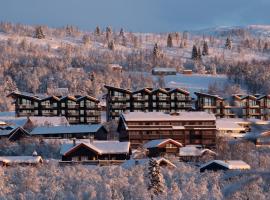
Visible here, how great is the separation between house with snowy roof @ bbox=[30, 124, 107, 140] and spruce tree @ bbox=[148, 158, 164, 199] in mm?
19037

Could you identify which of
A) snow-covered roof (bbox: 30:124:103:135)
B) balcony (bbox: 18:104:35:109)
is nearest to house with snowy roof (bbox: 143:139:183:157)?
snow-covered roof (bbox: 30:124:103:135)

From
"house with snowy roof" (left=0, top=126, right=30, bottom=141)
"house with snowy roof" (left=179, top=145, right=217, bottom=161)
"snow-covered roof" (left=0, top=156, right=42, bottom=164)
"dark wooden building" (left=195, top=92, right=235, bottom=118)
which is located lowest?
"house with snowy roof" (left=179, top=145, right=217, bottom=161)

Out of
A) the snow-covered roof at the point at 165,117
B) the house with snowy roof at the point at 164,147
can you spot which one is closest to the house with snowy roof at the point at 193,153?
the house with snowy roof at the point at 164,147

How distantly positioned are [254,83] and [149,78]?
15.9 m

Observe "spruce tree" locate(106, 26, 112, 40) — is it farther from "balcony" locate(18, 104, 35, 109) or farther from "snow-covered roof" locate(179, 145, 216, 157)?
"snow-covered roof" locate(179, 145, 216, 157)

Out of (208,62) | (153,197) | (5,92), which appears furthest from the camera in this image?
(208,62)

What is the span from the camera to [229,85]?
91250mm

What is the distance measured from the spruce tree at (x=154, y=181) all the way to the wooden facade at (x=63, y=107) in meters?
32.6

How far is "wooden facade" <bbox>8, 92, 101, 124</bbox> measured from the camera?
62.9 meters

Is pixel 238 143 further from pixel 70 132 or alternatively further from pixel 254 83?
pixel 254 83

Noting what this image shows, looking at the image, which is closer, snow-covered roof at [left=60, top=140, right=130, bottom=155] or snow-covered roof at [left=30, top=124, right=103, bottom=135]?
snow-covered roof at [left=60, top=140, right=130, bottom=155]

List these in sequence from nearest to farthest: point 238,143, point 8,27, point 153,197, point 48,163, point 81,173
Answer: point 153,197 < point 81,173 < point 48,163 < point 238,143 < point 8,27

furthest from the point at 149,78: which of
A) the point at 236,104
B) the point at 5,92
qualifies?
the point at 236,104

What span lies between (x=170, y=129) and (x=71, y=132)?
766 centimetres
